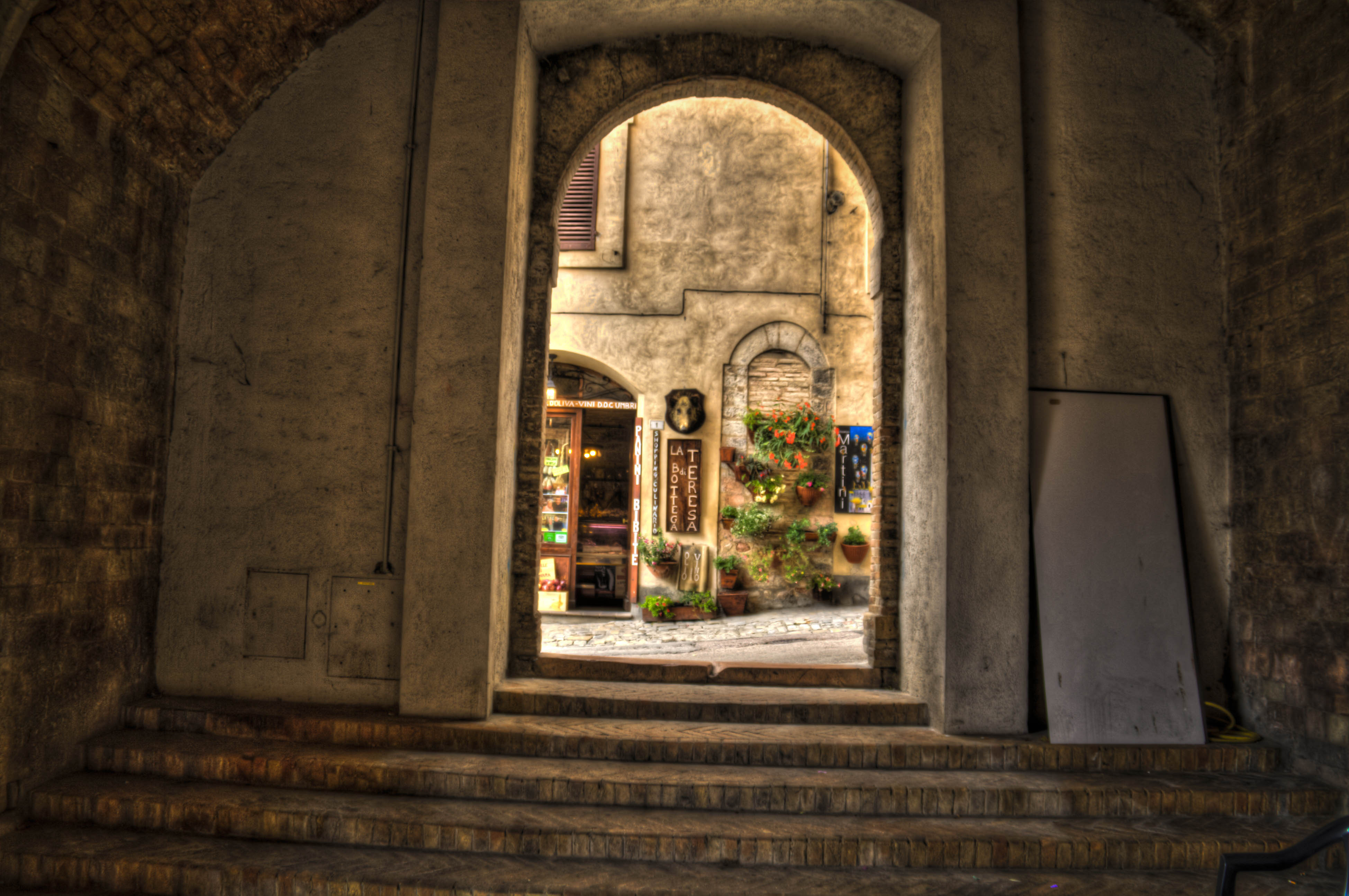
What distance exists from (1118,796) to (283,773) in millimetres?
4142

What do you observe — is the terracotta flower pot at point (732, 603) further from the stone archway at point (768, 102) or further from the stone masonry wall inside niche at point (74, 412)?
the stone masonry wall inside niche at point (74, 412)

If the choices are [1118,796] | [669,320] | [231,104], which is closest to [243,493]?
[231,104]

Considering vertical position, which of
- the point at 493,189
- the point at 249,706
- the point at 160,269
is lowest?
the point at 249,706

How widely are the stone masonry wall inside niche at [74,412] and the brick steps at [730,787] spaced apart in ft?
1.54

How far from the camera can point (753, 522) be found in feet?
30.2

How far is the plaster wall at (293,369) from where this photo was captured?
14.6ft

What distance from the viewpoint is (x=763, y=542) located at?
944 cm

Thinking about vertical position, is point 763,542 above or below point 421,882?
above

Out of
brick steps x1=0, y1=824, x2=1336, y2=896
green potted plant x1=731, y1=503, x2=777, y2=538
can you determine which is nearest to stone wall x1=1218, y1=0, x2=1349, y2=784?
brick steps x1=0, y1=824, x2=1336, y2=896

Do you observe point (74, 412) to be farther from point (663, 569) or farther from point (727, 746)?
point (663, 569)

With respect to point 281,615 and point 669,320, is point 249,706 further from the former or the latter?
point 669,320

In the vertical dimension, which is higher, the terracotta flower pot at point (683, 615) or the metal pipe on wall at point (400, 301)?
the metal pipe on wall at point (400, 301)

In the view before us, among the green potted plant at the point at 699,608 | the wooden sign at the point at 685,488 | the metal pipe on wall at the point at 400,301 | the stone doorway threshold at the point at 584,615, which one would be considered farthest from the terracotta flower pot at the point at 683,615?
the metal pipe on wall at the point at 400,301

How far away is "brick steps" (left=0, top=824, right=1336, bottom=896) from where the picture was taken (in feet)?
9.94
